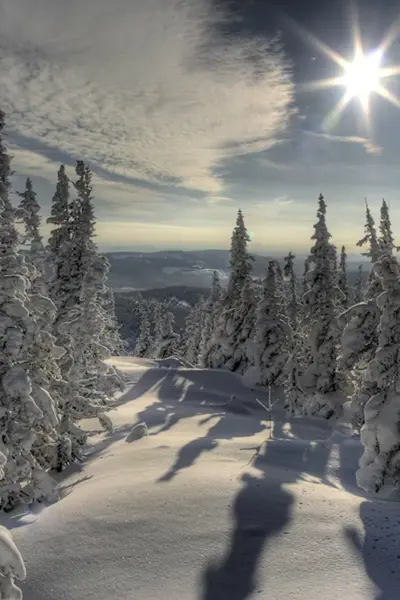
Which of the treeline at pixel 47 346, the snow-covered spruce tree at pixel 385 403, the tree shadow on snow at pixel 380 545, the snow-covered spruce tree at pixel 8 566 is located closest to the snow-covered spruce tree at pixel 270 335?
the treeline at pixel 47 346

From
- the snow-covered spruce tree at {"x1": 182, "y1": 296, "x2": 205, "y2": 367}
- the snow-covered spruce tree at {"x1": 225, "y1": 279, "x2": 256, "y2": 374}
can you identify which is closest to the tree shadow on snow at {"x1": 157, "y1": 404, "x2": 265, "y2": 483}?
the snow-covered spruce tree at {"x1": 225, "y1": 279, "x2": 256, "y2": 374}

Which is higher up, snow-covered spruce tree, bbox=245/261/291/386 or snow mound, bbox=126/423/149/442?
snow-covered spruce tree, bbox=245/261/291/386

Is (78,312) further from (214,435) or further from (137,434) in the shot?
(214,435)

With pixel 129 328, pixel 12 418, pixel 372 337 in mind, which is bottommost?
pixel 129 328

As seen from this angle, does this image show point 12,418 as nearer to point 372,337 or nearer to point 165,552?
point 165,552

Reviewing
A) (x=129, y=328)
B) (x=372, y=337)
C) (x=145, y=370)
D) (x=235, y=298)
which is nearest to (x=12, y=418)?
(x=372, y=337)

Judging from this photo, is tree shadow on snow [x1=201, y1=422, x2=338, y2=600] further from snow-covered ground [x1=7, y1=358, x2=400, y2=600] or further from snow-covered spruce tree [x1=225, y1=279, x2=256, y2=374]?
snow-covered spruce tree [x1=225, y1=279, x2=256, y2=374]

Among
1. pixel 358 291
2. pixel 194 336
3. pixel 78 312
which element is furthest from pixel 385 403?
pixel 358 291
